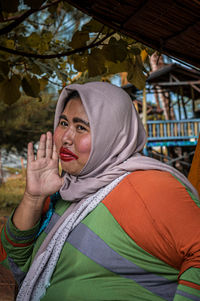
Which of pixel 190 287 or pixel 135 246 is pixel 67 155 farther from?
pixel 190 287

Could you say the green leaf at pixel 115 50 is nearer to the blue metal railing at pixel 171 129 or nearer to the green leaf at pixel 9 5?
the green leaf at pixel 9 5

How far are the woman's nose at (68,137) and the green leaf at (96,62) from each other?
0.65 meters

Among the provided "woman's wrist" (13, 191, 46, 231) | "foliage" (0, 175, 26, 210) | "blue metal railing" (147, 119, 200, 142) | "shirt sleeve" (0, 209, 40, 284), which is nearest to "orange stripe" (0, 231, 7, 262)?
"shirt sleeve" (0, 209, 40, 284)

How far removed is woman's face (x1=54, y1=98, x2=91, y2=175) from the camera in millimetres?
1462

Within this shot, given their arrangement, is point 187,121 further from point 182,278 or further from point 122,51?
point 182,278

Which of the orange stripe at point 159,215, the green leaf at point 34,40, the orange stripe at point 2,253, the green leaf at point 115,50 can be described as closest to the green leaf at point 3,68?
the green leaf at point 34,40

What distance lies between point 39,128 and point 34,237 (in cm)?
992

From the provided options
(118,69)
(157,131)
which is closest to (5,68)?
(118,69)

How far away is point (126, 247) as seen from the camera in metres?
1.27

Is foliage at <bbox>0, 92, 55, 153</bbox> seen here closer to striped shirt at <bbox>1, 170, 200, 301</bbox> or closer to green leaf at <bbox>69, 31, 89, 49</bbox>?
green leaf at <bbox>69, 31, 89, 49</bbox>

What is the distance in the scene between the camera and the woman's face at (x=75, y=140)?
1.46 m

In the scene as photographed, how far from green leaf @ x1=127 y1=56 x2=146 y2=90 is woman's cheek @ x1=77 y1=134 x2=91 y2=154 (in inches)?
29.9

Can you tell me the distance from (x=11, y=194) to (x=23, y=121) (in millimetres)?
3288

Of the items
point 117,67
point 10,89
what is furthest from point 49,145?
point 117,67
